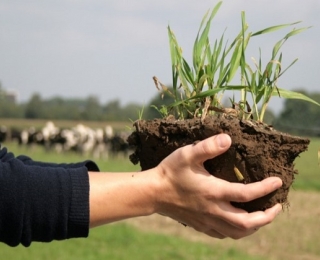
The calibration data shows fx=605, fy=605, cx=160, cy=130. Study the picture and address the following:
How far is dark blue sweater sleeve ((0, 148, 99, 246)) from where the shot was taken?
1.69 meters

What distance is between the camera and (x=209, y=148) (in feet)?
5.70

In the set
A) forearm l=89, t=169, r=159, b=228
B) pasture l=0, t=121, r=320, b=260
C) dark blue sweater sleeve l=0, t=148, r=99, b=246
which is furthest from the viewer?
pasture l=0, t=121, r=320, b=260

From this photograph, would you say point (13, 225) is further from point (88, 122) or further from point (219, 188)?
point (88, 122)

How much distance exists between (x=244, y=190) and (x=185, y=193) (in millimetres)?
178

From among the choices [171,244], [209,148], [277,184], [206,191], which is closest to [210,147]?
[209,148]

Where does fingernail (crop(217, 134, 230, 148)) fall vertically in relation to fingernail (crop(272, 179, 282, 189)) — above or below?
above

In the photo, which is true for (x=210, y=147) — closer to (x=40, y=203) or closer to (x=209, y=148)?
(x=209, y=148)

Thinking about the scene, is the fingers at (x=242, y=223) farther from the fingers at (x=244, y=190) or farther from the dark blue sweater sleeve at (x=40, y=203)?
the dark blue sweater sleeve at (x=40, y=203)

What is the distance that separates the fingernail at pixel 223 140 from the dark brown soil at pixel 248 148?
43 millimetres

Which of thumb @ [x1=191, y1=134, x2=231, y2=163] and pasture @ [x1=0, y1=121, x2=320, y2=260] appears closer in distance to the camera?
thumb @ [x1=191, y1=134, x2=231, y2=163]

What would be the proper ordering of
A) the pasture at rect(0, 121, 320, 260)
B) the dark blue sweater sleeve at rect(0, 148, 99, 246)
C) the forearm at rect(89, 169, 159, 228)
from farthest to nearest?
the pasture at rect(0, 121, 320, 260), the forearm at rect(89, 169, 159, 228), the dark blue sweater sleeve at rect(0, 148, 99, 246)

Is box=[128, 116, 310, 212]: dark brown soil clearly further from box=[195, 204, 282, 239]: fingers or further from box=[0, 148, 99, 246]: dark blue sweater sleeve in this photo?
box=[0, 148, 99, 246]: dark blue sweater sleeve

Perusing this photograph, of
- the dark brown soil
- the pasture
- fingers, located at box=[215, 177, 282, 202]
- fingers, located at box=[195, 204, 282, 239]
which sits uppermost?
the dark brown soil

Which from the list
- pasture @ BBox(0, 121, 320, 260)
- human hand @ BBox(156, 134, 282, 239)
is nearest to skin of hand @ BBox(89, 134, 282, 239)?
human hand @ BBox(156, 134, 282, 239)
